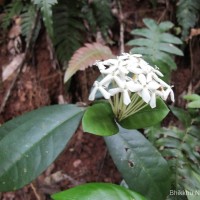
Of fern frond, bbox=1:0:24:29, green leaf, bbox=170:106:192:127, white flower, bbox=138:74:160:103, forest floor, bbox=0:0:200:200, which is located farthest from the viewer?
fern frond, bbox=1:0:24:29

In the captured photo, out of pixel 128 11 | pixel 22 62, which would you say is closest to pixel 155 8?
pixel 128 11

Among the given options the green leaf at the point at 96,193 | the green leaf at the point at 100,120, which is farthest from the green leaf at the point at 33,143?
the green leaf at the point at 96,193

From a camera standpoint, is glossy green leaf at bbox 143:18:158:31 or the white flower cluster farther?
glossy green leaf at bbox 143:18:158:31

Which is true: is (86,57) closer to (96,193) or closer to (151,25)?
(151,25)

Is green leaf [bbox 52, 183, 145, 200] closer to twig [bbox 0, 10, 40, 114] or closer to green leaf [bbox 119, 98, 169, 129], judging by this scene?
green leaf [bbox 119, 98, 169, 129]

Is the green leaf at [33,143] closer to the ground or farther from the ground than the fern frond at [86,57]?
closer to the ground

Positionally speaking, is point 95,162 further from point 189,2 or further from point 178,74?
point 189,2

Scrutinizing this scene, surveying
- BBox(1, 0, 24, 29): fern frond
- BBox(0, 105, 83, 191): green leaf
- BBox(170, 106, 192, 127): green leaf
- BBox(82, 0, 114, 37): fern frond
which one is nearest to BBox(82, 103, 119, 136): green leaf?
BBox(0, 105, 83, 191): green leaf

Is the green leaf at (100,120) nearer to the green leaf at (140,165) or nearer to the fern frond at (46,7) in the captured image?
the green leaf at (140,165)
